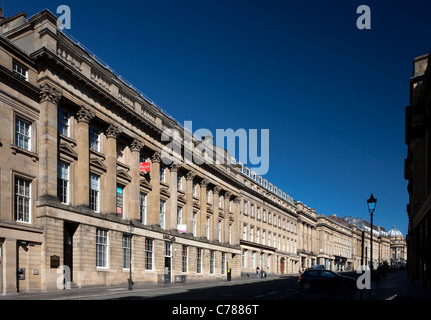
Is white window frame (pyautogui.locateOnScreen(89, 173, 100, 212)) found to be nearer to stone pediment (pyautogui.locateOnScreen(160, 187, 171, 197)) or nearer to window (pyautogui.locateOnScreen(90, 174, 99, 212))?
window (pyautogui.locateOnScreen(90, 174, 99, 212))

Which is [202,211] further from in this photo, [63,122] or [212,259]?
[63,122]

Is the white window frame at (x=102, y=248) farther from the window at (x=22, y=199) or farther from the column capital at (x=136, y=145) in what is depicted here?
the column capital at (x=136, y=145)

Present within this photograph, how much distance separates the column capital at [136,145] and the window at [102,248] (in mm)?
8329

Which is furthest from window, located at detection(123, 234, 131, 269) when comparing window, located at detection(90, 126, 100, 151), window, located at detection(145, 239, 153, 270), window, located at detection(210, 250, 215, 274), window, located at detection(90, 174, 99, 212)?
window, located at detection(210, 250, 215, 274)

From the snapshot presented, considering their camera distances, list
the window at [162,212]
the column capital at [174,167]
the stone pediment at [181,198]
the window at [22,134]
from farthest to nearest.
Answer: the stone pediment at [181,198]
the column capital at [174,167]
the window at [162,212]
the window at [22,134]

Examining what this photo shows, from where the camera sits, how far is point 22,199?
2698cm

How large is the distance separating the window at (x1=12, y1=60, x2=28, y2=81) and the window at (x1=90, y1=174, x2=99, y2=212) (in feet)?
29.2

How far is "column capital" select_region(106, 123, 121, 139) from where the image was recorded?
35.5 metres

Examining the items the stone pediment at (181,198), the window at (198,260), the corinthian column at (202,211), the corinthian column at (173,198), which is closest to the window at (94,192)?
the corinthian column at (173,198)

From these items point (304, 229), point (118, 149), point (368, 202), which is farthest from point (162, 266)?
point (304, 229)

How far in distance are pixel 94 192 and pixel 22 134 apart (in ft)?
26.6

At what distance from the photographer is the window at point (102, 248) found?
32781 mm

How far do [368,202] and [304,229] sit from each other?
85025mm
